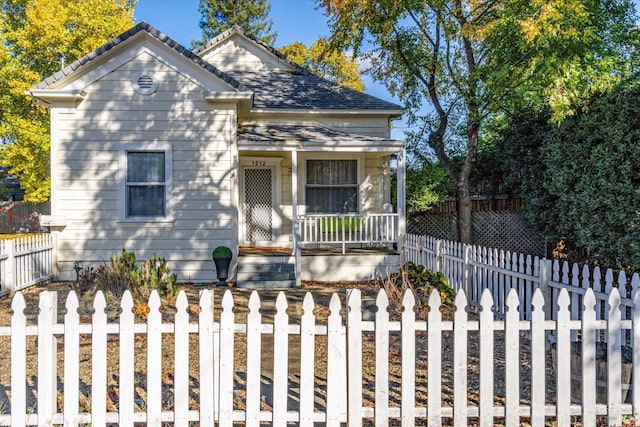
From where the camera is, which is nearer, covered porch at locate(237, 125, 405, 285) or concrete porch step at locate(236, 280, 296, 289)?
concrete porch step at locate(236, 280, 296, 289)

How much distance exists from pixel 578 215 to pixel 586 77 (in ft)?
9.10

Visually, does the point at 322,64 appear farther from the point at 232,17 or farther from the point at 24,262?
the point at 24,262

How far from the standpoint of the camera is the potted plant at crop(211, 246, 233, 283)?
1088 centimetres

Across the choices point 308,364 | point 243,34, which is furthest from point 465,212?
point 308,364

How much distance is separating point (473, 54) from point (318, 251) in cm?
759

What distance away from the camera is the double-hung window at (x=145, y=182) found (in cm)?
1113

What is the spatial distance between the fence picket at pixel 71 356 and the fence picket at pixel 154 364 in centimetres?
50

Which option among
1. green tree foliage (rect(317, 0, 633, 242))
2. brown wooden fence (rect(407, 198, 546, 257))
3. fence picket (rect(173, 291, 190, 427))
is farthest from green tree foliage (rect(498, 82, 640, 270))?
fence picket (rect(173, 291, 190, 427))

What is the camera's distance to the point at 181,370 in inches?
143

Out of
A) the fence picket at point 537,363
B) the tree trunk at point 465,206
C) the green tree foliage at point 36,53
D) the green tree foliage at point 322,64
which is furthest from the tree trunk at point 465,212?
the green tree foliage at point 322,64

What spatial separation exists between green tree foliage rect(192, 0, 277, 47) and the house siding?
23.7 m

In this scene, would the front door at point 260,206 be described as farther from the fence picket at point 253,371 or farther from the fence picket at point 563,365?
the fence picket at point 563,365

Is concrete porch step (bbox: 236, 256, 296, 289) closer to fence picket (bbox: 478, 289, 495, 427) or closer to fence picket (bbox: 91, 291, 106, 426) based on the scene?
fence picket (bbox: 91, 291, 106, 426)

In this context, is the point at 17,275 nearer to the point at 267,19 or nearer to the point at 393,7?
the point at 393,7
